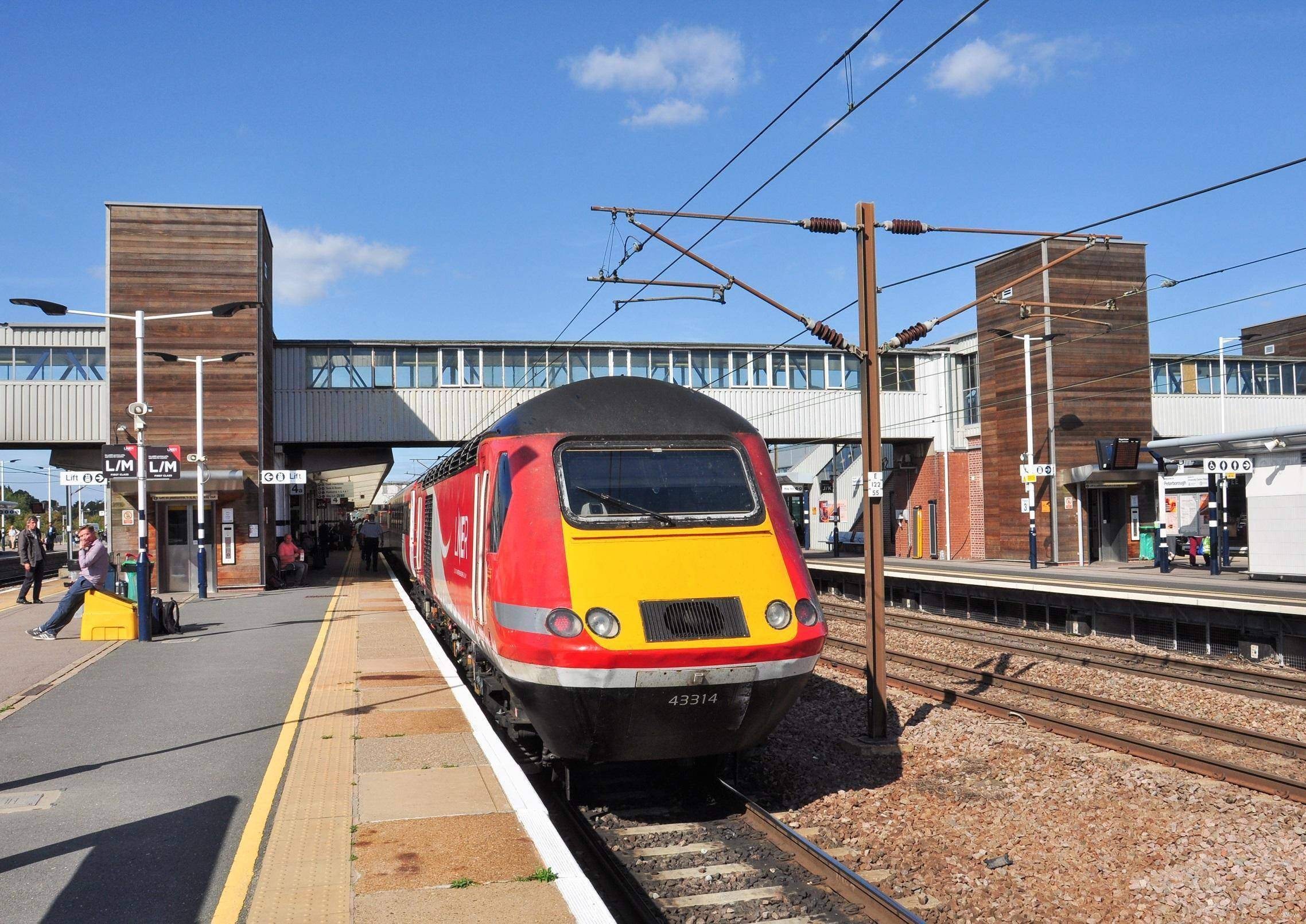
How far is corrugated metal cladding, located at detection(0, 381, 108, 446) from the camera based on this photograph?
31.5 metres

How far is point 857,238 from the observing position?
452 inches

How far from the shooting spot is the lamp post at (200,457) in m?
25.2

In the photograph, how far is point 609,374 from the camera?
108 feet

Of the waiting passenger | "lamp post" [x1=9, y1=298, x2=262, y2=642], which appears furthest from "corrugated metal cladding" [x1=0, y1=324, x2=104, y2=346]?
"lamp post" [x1=9, y1=298, x2=262, y2=642]

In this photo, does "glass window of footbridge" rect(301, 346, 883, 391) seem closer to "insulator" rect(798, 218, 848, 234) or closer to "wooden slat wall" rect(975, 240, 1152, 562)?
"wooden slat wall" rect(975, 240, 1152, 562)

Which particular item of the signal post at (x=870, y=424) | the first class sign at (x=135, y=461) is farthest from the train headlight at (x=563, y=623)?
the first class sign at (x=135, y=461)

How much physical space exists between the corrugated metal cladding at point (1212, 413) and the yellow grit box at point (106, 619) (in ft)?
117

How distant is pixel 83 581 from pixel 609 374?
18347 millimetres

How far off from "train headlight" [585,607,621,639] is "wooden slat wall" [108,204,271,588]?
22.5 meters

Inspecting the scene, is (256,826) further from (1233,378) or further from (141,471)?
(1233,378)

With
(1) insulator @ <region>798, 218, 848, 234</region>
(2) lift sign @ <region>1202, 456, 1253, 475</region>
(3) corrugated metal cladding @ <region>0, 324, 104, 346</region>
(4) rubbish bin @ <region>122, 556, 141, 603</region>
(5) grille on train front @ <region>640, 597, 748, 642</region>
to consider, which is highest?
(3) corrugated metal cladding @ <region>0, 324, 104, 346</region>

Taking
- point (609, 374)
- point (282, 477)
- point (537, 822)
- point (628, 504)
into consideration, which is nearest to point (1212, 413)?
point (609, 374)

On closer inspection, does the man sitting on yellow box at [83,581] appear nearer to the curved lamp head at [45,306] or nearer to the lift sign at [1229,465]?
the curved lamp head at [45,306]

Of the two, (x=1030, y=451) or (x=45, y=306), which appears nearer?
(x=45, y=306)
